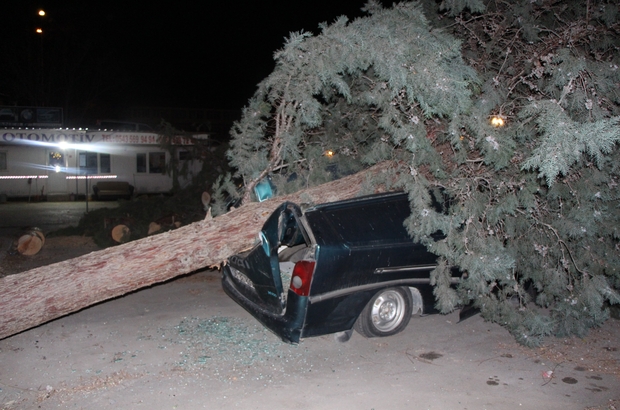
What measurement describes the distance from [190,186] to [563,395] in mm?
8428

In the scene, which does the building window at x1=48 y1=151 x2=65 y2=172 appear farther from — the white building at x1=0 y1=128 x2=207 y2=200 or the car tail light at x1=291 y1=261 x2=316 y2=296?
the car tail light at x1=291 y1=261 x2=316 y2=296

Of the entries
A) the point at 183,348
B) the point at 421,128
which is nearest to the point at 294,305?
the point at 183,348

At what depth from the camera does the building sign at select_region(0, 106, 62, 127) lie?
19094 millimetres

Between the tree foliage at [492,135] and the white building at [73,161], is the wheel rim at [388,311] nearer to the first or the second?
the tree foliage at [492,135]

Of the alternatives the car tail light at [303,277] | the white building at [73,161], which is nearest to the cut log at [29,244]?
the car tail light at [303,277]

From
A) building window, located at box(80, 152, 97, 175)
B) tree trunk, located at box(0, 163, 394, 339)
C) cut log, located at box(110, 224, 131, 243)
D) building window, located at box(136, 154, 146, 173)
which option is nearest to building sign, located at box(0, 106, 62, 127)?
building window, located at box(80, 152, 97, 175)

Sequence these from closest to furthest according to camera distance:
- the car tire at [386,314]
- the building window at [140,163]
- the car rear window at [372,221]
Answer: the car rear window at [372,221]
the car tire at [386,314]
the building window at [140,163]

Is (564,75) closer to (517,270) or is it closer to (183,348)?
(517,270)

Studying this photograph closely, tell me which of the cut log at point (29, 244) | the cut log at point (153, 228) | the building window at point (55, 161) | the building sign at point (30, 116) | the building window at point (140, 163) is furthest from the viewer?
the building window at point (140, 163)

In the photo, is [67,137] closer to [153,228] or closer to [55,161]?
[55,161]

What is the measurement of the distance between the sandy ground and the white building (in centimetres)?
1262

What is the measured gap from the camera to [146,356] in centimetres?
480

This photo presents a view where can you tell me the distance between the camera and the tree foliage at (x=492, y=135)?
515cm

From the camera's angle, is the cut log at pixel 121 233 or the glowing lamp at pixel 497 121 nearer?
the glowing lamp at pixel 497 121
